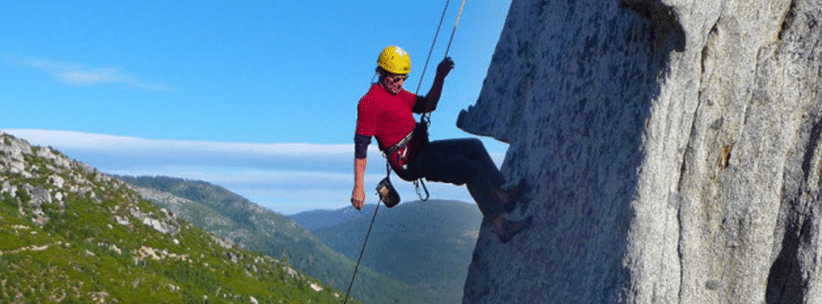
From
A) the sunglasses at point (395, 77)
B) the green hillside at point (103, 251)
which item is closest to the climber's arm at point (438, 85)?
the sunglasses at point (395, 77)

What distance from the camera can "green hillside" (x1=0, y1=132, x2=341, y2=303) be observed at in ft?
212

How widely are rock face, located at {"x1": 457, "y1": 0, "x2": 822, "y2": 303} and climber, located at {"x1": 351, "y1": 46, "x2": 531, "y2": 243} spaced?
0.74 metres

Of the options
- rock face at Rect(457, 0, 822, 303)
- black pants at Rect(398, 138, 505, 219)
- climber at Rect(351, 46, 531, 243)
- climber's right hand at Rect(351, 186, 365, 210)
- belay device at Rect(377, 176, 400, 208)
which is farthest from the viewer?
belay device at Rect(377, 176, 400, 208)

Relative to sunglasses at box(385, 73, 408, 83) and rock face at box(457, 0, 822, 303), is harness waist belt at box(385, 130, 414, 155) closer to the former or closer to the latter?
sunglasses at box(385, 73, 408, 83)

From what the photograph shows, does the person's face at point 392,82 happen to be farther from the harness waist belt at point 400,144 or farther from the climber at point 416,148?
the harness waist belt at point 400,144

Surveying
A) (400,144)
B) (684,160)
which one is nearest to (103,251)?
(400,144)

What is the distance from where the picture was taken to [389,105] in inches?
497

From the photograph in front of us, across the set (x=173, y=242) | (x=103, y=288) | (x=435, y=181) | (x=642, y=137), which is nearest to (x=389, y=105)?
(x=435, y=181)

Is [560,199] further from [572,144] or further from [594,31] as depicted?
[594,31]

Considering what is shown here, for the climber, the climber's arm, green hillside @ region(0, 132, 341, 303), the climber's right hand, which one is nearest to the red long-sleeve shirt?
the climber

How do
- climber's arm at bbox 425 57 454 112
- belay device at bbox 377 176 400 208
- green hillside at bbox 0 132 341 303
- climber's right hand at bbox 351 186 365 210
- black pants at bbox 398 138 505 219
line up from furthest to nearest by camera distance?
green hillside at bbox 0 132 341 303 < climber's arm at bbox 425 57 454 112 < belay device at bbox 377 176 400 208 < black pants at bbox 398 138 505 219 < climber's right hand at bbox 351 186 365 210

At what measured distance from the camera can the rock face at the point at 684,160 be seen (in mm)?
10109

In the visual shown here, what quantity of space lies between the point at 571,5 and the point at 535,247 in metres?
3.78

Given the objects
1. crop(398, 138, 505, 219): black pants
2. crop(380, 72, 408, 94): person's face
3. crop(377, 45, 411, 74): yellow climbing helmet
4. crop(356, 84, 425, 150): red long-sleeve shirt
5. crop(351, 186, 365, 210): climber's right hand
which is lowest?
crop(351, 186, 365, 210): climber's right hand
